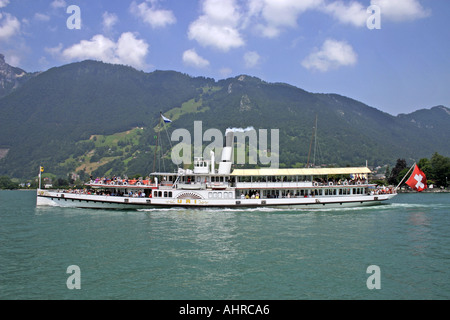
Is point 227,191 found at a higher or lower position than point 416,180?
lower

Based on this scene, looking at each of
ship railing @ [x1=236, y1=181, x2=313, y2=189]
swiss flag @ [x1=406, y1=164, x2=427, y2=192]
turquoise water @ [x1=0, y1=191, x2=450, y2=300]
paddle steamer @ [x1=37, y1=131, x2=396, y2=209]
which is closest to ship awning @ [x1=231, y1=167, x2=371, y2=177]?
paddle steamer @ [x1=37, y1=131, x2=396, y2=209]

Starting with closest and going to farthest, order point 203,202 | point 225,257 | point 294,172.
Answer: point 225,257 → point 203,202 → point 294,172

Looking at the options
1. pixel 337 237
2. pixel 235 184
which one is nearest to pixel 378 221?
pixel 337 237

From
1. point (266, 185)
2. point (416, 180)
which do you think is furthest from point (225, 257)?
point (416, 180)

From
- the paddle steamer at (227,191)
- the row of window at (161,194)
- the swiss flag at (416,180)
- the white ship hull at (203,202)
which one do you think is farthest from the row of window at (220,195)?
the swiss flag at (416,180)

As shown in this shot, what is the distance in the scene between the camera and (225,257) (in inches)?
832

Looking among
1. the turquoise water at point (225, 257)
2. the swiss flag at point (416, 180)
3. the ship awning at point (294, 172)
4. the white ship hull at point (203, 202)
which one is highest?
the ship awning at point (294, 172)

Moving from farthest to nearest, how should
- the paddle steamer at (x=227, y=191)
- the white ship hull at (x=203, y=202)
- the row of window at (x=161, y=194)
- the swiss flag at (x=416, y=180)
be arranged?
the swiss flag at (x=416, y=180) < the row of window at (x=161, y=194) < the paddle steamer at (x=227, y=191) < the white ship hull at (x=203, y=202)

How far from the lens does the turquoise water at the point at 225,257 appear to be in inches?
634

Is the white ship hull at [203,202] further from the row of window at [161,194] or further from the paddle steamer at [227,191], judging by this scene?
the row of window at [161,194]

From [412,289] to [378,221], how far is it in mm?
19349

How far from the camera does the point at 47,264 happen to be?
65.3 feet

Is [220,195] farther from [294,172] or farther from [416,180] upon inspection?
[416,180]

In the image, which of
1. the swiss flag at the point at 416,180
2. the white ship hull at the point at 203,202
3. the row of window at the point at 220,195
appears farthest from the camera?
the swiss flag at the point at 416,180
